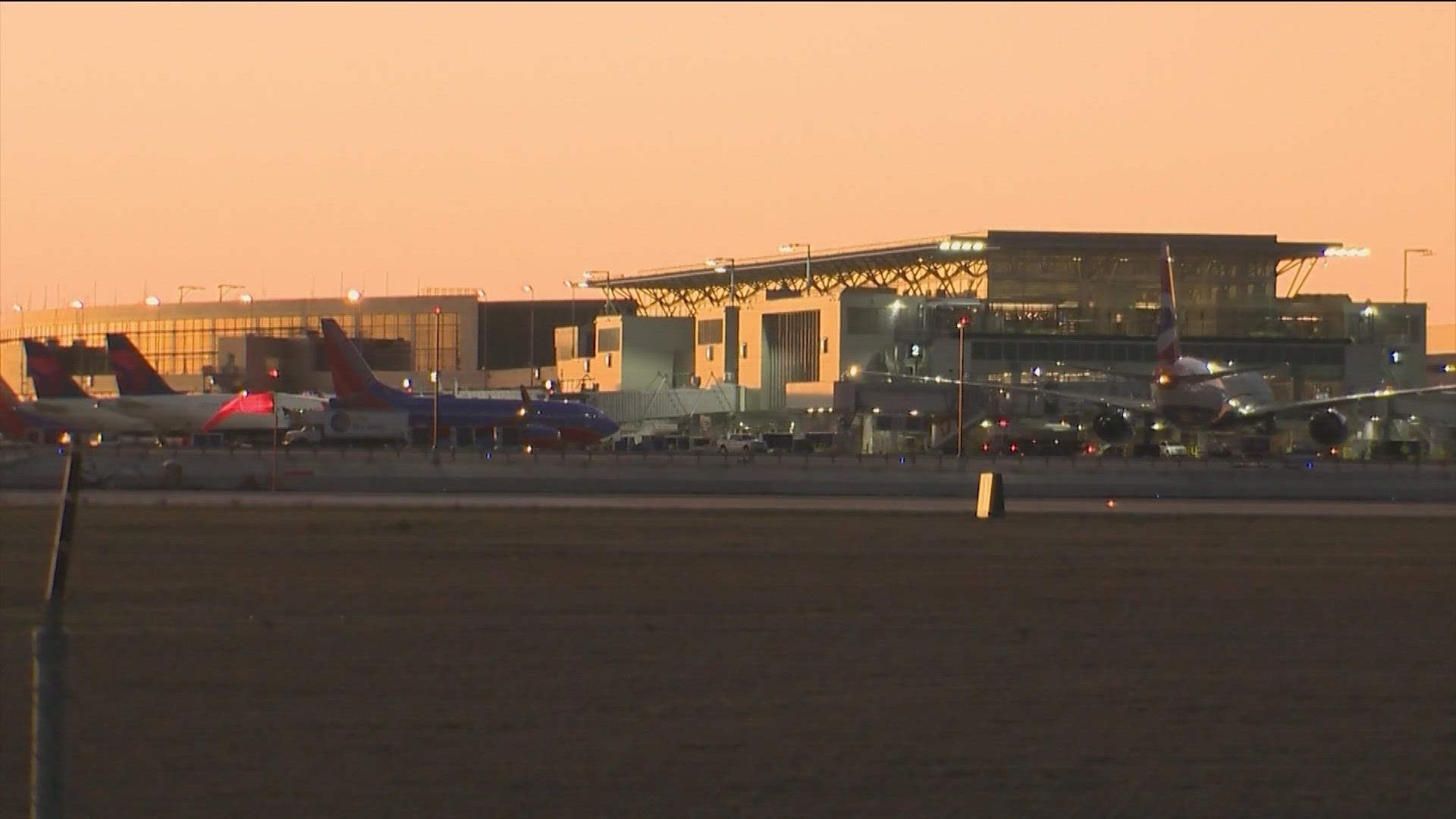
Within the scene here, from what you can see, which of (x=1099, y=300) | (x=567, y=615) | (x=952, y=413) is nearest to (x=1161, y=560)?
(x=567, y=615)

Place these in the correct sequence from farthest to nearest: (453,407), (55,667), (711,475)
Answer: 1. (453,407)
2. (711,475)
3. (55,667)

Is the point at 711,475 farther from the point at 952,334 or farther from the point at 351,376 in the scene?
the point at 952,334

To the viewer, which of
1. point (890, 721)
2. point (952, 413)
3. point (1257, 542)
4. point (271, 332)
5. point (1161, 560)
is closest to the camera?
point (890, 721)

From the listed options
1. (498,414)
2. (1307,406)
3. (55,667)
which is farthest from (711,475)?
(55,667)

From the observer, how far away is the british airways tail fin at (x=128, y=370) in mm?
89812

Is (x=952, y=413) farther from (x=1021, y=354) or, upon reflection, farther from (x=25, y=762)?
(x=25, y=762)

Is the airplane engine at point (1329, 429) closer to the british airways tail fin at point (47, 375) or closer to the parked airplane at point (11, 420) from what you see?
the parked airplane at point (11, 420)

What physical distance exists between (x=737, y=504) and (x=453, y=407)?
138 ft

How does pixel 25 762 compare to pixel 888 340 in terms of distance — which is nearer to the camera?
pixel 25 762

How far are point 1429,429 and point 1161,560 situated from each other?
69.3m

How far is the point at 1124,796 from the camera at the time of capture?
995 centimetres

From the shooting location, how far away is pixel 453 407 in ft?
276

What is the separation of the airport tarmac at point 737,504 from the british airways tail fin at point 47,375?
35941 mm

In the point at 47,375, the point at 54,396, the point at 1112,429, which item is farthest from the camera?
the point at 54,396
